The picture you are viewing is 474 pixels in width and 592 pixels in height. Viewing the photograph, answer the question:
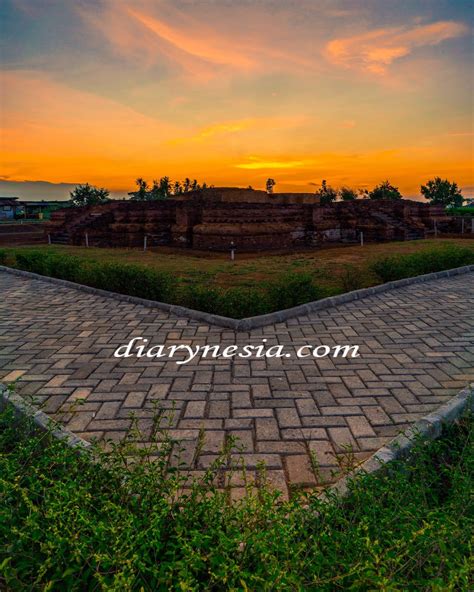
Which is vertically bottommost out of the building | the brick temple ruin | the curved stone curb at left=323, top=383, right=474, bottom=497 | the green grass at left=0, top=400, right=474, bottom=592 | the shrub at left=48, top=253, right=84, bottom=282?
the curved stone curb at left=323, top=383, right=474, bottom=497

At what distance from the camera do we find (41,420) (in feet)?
12.0

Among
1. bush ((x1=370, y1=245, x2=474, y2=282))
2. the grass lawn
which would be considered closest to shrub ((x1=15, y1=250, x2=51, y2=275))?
the grass lawn

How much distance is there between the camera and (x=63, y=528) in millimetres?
2201

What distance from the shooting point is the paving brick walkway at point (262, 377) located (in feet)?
11.6

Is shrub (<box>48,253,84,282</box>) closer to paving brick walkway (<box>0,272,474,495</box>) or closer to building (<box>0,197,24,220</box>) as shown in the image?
paving brick walkway (<box>0,272,474,495</box>)

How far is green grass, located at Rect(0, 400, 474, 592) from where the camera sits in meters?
1.88

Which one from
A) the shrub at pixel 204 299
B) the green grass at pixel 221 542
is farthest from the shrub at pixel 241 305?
the green grass at pixel 221 542

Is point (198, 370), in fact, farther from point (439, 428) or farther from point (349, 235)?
point (349, 235)

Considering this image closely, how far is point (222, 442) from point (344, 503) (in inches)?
45.8

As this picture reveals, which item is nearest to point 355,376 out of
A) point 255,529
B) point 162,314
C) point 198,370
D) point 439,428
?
point 439,428

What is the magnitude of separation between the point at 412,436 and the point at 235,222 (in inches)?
682

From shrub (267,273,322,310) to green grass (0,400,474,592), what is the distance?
4.89 metres

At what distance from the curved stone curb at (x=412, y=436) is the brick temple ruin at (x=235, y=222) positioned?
52.2ft

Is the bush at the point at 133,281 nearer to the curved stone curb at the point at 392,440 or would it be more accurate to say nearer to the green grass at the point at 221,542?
the curved stone curb at the point at 392,440
